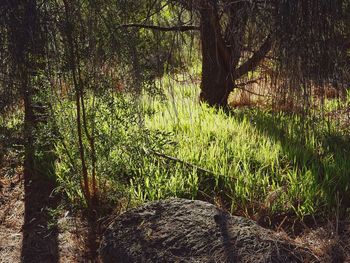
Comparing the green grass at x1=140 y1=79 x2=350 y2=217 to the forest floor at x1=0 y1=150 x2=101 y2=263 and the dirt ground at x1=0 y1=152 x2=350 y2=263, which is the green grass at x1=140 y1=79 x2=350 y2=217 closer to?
the dirt ground at x1=0 y1=152 x2=350 y2=263

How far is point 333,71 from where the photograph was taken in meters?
2.85

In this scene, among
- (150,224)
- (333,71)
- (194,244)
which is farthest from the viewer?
(150,224)

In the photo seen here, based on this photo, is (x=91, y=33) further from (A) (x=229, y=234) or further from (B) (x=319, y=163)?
(B) (x=319, y=163)

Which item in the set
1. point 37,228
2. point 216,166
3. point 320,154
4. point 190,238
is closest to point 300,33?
point 190,238

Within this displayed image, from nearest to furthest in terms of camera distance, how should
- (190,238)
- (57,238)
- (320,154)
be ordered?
(190,238) → (57,238) → (320,154)

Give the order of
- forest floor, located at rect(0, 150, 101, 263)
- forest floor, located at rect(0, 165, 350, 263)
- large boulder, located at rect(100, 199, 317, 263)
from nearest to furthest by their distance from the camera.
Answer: large boulder, located at rect(100, 199, 317, 263) < forest floor, located at rect(0, 165, 350, 263) < forest floor, located at rect(0, 150, 101, 263)

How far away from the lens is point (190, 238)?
334 cm

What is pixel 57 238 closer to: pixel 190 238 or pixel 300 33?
pixel 190 238

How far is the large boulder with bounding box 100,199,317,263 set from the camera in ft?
10.6

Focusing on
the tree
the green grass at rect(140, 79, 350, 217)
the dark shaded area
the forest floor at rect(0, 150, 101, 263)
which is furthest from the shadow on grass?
the dark shaded area

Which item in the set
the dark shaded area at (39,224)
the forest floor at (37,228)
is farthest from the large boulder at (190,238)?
the dark shaded area at (39,224)

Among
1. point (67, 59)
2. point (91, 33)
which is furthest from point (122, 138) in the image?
point (91, 33)

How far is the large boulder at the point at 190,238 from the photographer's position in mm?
3221

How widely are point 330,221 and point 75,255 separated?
2038 millimetres
